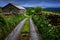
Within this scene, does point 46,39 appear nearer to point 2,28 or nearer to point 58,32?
point 58,32

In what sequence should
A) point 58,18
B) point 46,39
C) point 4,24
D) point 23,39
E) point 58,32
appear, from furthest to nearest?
point 58,18, point 4,24, point 23,39, point 46,39, point 58,32

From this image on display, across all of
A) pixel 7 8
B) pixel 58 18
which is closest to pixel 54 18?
pixel 58 18

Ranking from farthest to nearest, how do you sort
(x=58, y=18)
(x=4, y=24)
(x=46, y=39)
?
(x=58, y=18) → (x=4, y=24) → (x=46, y=39)

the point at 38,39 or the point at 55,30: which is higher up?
the point at 55,30

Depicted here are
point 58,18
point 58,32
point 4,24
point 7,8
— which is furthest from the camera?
point 7,8

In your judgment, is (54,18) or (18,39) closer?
(18,39)

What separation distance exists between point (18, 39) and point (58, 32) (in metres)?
5.10

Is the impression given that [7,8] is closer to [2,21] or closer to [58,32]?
[2,21]

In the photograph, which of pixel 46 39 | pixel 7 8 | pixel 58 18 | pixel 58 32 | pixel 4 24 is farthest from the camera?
pixel 7 8

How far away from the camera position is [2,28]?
69.8 ft

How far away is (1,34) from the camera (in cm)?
2028

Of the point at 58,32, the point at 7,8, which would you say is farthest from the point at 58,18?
the point at 7,8

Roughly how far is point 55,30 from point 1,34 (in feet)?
18.0

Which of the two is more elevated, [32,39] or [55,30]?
[55,30]
